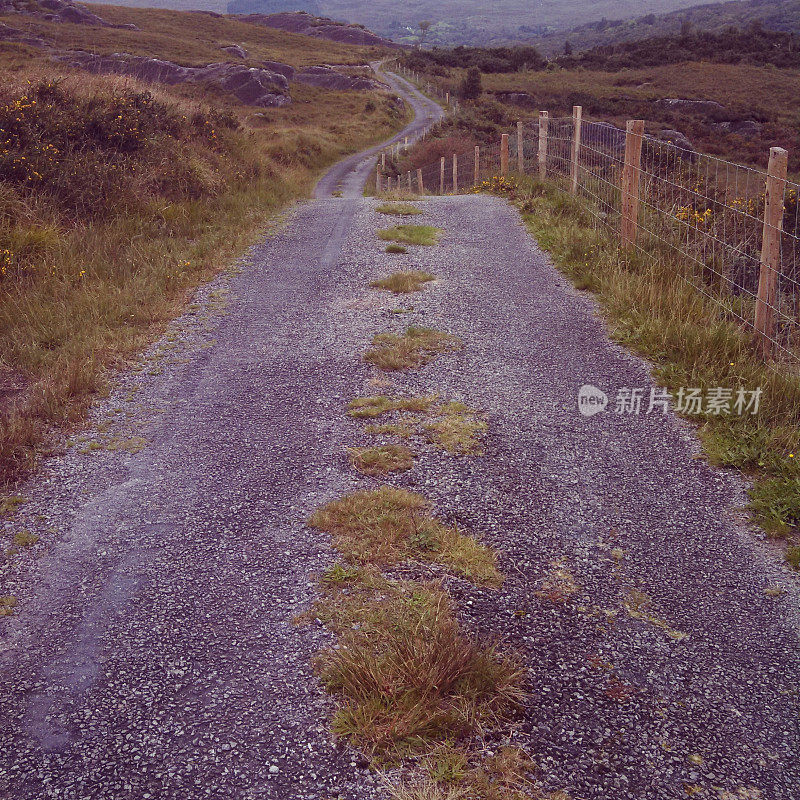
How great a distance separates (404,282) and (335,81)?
2480 inches

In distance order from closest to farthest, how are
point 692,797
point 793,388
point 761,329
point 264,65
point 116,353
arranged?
point 692,797
point 793,388
point 761,329
point 116,353
point 264,65

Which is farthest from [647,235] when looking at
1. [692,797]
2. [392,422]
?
[692,797]

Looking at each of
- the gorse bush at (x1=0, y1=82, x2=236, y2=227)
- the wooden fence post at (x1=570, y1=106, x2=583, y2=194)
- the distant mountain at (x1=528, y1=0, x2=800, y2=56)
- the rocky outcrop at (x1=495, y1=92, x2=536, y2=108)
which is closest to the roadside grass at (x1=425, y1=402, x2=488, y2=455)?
the gorse bush at (x1=0, y1=82, x2=236, y2=227)

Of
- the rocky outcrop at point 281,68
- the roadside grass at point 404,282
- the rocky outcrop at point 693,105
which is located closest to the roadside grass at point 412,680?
the roadside grass at point 404,282

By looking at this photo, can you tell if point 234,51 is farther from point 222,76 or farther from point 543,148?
point 543,148

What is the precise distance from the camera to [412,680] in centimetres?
268

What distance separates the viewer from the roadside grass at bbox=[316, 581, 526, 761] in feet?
8.29

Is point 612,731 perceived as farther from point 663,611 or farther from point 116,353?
point 116,353

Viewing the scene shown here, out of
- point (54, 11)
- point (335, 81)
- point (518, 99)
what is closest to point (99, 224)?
point (518, 99)

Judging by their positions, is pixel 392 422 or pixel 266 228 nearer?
pixel 392 422

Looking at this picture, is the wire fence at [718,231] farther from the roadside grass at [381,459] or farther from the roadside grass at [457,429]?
the roadside grass at [381,459]

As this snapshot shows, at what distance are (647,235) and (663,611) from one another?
6367mm

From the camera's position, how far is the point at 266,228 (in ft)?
38.5

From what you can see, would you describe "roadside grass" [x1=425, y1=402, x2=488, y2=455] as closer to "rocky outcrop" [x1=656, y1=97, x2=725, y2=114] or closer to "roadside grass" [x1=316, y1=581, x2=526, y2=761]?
"roadside grass" [x1=316, y1=581, x2=526, y2=761]
